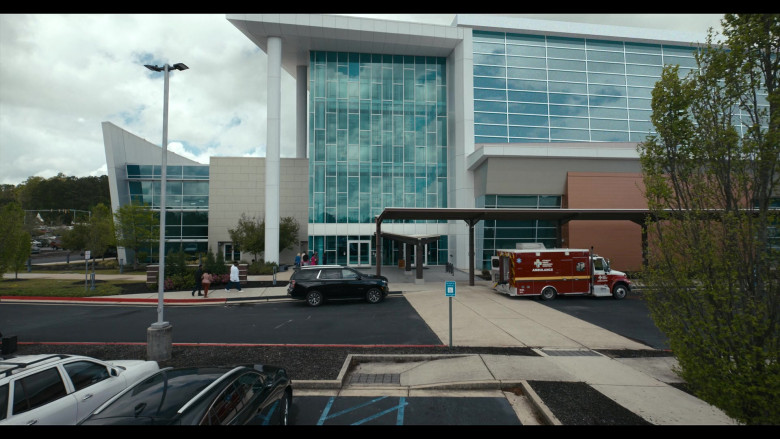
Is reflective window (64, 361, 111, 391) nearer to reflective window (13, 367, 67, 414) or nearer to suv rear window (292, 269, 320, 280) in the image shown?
reflective window (13, 367, 67, 414)

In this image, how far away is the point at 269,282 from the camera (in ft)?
77.2

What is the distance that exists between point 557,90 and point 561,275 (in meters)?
23.2

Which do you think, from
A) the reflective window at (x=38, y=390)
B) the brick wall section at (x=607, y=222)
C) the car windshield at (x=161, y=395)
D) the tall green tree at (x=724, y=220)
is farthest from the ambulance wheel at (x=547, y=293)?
the reflective window at (x=38, y=390)

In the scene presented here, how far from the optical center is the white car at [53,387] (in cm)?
482

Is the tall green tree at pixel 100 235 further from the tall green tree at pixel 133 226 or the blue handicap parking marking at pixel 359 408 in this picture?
the blue handicap parking marking at pixel 359 408

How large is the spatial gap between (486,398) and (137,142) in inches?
1687

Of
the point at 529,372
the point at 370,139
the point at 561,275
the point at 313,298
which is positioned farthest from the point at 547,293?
the point at 370,139

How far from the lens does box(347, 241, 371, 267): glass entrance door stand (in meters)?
34.4

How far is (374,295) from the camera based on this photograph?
55.4 ft

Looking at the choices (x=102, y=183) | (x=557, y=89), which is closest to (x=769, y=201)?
(x=557, y=89)

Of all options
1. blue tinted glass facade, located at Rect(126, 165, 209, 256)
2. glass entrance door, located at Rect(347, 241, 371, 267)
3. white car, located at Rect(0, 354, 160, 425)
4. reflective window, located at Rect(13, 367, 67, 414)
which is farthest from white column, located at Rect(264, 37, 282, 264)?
reflective window, located at Rect(13, 367, 67, 414)

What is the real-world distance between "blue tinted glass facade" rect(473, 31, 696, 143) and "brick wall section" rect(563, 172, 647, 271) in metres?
6.09

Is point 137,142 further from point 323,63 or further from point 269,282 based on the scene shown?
point 269,282

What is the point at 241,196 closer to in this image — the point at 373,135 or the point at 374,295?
the point at 373,135
